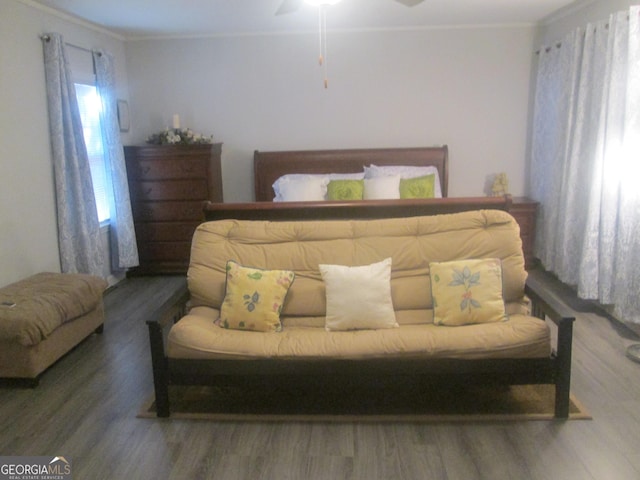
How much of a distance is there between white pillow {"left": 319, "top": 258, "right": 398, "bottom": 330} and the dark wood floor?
0.53 m

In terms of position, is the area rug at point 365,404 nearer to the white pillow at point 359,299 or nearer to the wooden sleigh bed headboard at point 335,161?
the white pillow at point 359,299

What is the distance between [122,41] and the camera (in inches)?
227

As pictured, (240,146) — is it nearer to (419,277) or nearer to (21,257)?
(21,257)

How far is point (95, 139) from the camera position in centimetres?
511

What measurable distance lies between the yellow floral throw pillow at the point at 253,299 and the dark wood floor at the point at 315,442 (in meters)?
0.52

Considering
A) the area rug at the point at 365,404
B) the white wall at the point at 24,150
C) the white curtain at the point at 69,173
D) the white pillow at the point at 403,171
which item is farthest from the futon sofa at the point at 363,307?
the white pillow at the point at 403,171

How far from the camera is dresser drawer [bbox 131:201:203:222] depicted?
5555 millimetres

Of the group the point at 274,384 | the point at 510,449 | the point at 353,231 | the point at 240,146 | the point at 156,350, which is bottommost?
the point at 510,449

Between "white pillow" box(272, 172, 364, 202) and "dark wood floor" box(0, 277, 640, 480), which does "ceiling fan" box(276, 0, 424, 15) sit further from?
"dark wood floor" box(0, 277, 640, 480)

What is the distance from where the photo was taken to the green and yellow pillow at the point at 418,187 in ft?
16.9

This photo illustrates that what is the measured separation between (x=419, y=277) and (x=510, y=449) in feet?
3.49

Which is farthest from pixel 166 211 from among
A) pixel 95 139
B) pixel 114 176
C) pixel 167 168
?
pixel 95 139

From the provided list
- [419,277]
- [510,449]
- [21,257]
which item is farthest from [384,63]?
[510,449]

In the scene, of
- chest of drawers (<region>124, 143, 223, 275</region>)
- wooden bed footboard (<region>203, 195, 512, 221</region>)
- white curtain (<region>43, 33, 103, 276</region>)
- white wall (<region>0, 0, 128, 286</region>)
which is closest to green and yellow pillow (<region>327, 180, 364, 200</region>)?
chest of drawers (<region>124, 143, 223, 275</region>)
